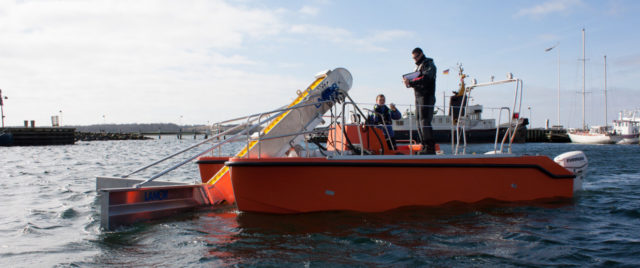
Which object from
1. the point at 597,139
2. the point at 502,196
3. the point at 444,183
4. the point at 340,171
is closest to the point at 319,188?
the point at 340,171

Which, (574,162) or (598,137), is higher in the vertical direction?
(598,137)

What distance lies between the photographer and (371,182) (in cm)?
621

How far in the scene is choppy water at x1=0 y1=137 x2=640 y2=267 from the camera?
4.51 metres

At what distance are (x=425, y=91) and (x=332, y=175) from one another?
7.26 feet

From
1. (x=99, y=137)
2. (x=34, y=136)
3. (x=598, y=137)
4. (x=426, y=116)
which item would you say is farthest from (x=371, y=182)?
(x=99, y=137)

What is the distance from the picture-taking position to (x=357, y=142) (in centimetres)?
726

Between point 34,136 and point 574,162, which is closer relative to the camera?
point 574,162

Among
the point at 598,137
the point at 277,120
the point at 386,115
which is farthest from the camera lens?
the point at 598,137

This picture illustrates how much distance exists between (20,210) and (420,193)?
6.43m

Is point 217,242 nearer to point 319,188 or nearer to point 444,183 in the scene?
point 319,188

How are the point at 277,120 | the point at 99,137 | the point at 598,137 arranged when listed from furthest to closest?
the point at 99,137, the point at 598,137, the point at 277,120

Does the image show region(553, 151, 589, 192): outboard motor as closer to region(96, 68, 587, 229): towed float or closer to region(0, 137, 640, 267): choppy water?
region(96, 68, 587, 229): towed float

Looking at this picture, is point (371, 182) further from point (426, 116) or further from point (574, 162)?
point (574, 162)

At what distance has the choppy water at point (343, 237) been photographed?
4508mm
